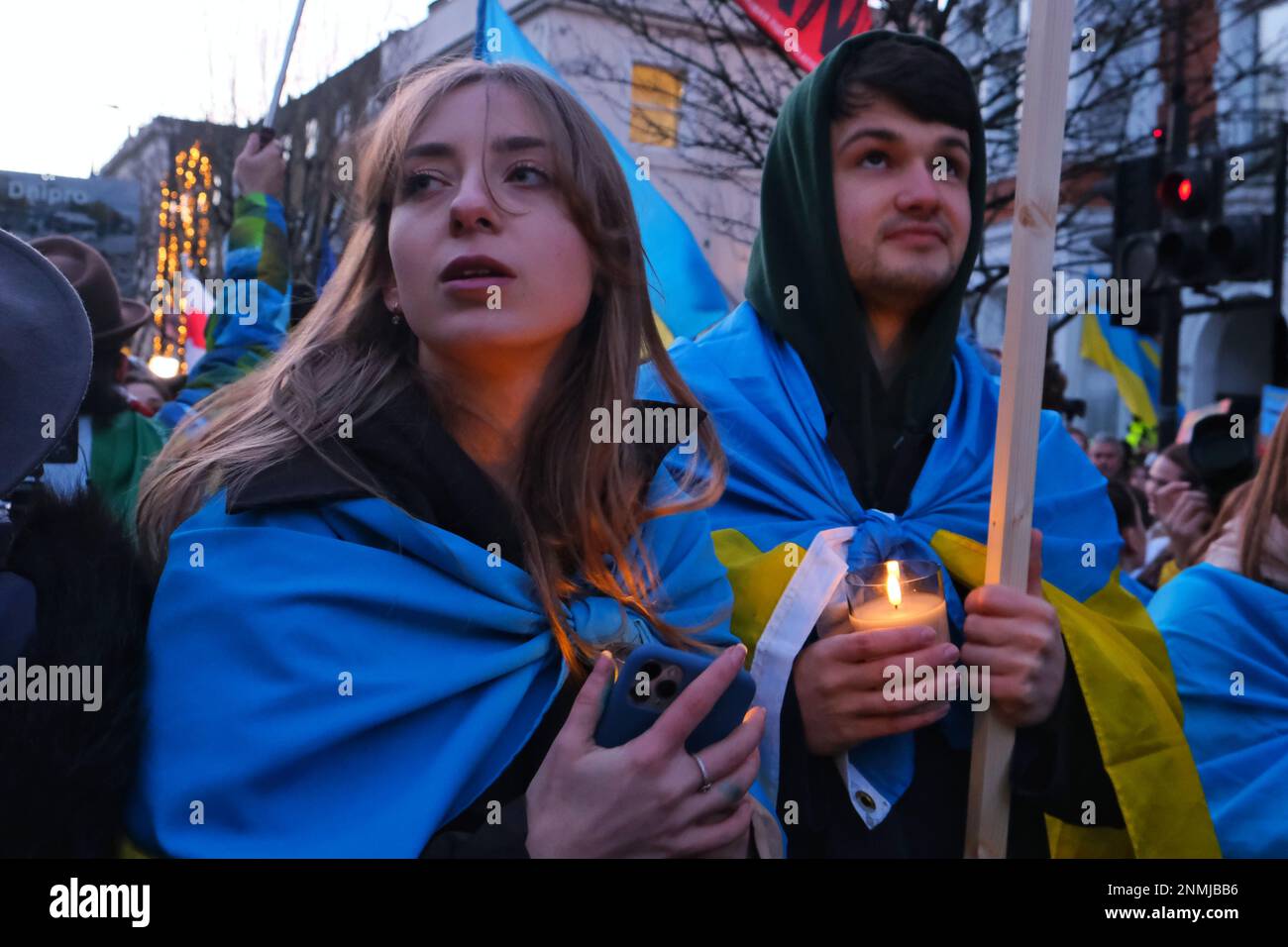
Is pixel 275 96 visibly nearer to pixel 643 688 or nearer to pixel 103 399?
pixel 103 399

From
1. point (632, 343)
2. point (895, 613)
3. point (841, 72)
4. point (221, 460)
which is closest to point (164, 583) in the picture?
point (221, 460)

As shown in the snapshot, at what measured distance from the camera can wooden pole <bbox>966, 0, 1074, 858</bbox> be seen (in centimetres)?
199

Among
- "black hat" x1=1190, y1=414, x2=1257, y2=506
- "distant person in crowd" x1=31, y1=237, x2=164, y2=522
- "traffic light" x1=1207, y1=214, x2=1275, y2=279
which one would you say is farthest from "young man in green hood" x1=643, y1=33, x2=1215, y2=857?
"traffic light" x1=1207, y1=214, x2=1275, y2=279

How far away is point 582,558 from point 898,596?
501 mm

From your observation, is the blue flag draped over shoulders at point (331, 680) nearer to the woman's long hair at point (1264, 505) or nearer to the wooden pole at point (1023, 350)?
the wooden pole at point (1023, 350)

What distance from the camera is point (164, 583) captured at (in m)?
1.71

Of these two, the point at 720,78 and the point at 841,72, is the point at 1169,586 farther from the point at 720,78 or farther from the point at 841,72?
the point at 720,78

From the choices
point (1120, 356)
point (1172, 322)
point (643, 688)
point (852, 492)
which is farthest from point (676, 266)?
point (1120, 356)

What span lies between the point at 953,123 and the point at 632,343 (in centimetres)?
86

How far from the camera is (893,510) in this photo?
8.13ft

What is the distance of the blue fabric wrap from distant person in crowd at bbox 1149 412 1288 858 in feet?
1.37

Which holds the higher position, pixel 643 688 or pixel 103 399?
pixel 103 399

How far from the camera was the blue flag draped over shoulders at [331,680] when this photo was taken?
5.37 feet

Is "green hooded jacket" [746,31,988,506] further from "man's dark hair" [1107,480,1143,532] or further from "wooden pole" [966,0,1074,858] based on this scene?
"man's dark hair" [1107,480,1143,532]
